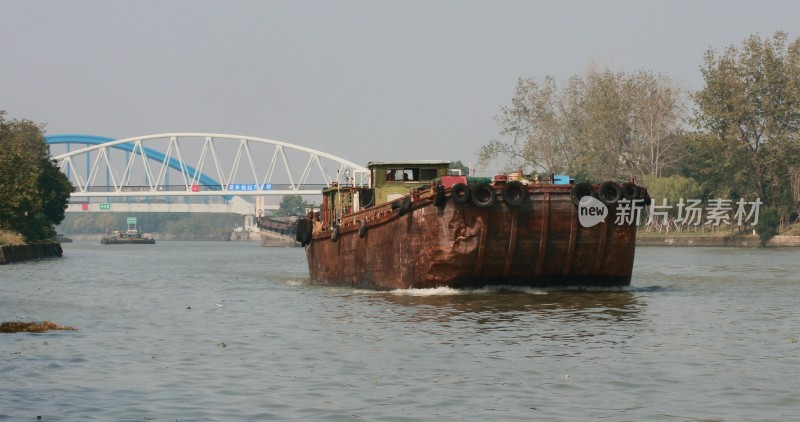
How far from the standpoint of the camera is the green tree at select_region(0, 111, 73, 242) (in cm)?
7800

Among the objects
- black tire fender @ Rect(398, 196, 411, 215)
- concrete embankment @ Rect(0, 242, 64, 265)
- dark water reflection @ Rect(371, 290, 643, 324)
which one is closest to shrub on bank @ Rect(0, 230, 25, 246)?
concrete embankment @ Rect(0, 242, 64, 265)

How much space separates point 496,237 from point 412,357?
42.0 feet

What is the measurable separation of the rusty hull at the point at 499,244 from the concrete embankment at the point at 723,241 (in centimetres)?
7808

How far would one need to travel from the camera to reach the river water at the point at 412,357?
1708 cm

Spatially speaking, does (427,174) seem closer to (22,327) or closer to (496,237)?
(496,237)

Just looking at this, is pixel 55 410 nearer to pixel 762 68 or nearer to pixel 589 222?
pixel 589 222

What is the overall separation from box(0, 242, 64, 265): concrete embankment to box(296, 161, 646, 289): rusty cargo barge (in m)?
38.1

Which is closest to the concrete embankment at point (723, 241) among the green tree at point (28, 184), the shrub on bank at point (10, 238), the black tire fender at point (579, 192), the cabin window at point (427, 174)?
the green tree at point (28, 184)

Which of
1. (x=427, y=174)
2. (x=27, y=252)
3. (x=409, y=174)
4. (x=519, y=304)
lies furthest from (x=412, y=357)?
(x=27, y=252)

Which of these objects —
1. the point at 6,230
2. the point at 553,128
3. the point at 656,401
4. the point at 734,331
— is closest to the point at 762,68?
the point at 553,128

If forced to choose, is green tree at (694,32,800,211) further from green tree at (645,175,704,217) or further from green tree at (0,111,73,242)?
green tree at (0,111,73,242)

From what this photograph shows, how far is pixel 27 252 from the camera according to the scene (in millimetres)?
79875

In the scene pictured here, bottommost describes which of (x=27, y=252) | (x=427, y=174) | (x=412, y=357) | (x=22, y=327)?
(x=412, y=357)

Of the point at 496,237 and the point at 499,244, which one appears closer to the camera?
the point at 496,237
